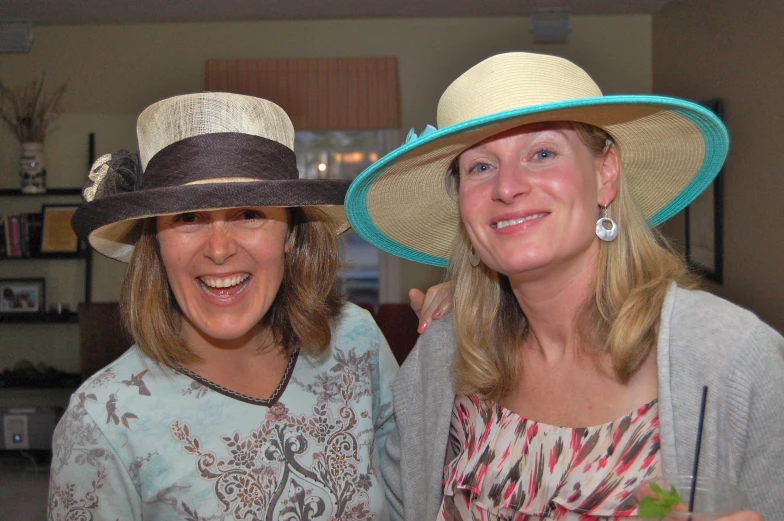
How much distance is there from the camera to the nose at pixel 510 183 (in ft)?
4.50

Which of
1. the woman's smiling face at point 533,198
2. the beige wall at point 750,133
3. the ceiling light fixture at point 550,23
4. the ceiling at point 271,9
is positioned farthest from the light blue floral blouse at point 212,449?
the ceiling light fixture at point 550,23

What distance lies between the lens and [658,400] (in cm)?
131

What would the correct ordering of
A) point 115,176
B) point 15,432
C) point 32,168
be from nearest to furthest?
point 115,176 → point 15,432 → point 32,168

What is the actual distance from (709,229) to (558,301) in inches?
162

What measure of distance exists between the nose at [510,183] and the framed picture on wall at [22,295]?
6056 millimetres

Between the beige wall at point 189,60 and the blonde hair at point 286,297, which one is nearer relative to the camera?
the blonde hair at point 286,297

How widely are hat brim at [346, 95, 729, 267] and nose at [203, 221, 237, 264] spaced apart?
256 mm

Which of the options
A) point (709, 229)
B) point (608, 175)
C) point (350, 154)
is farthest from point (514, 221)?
point (350, 154)

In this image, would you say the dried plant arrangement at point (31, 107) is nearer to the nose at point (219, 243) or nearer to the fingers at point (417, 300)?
the fingers at point (417, 300)

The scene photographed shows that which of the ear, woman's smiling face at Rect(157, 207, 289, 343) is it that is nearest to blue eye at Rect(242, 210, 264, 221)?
woman's smiling face at Rect(157, 207, 289, 343)

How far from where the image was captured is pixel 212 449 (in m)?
1.55

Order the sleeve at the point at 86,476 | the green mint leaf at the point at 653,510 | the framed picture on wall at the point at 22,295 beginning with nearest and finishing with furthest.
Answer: the green mint leaf at the point at 653,510, the sleeve at the point at 86,476, the framed picture on wall at the point at 22,295

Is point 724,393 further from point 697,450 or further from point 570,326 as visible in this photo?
point 570,326

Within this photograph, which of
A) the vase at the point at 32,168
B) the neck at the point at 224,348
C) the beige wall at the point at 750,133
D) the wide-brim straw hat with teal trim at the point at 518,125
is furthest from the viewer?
the vase at the point at 32,168
